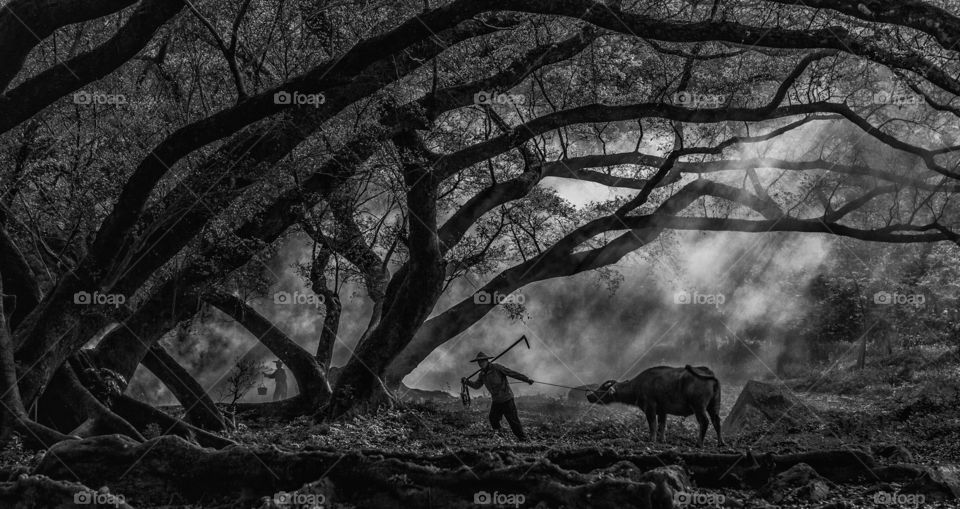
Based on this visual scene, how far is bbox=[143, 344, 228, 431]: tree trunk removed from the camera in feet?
52.9

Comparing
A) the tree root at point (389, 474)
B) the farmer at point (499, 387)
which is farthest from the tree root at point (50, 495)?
the farmer at point (499, 387)

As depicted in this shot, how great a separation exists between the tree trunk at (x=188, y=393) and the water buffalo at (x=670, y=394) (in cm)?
739

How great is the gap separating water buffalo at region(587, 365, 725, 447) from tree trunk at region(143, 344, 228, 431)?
739 centimetres

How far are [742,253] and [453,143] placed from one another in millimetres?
33306

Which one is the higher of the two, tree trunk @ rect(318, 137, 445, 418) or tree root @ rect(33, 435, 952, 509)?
tree trunk @ rect(318, 137, 445, 418)

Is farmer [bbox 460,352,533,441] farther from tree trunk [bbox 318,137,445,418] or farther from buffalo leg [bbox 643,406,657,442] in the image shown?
buffalo leg [bbox 643,406,657,442]

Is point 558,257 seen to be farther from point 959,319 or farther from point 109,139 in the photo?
point 959,319

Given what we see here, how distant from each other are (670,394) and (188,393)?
9662 mm

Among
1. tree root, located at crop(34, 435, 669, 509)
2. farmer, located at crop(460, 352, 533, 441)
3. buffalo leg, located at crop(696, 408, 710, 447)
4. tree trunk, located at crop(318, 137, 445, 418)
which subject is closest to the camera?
tree root, located at crop(34, 435, 669, 509)

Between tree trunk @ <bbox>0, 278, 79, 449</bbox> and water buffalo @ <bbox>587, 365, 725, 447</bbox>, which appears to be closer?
tree trunk @ <bbox>0, 278, 79, 449</bbox>

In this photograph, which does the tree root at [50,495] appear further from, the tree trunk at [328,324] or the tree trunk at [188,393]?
the tree trunk at [328,324]

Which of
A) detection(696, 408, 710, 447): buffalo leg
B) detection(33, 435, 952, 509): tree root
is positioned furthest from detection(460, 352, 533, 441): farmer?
detection(33, 435, 952, 509): tree root

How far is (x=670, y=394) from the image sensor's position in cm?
1516

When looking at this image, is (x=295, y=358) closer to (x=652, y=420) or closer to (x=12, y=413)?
(x=652, y=420)
